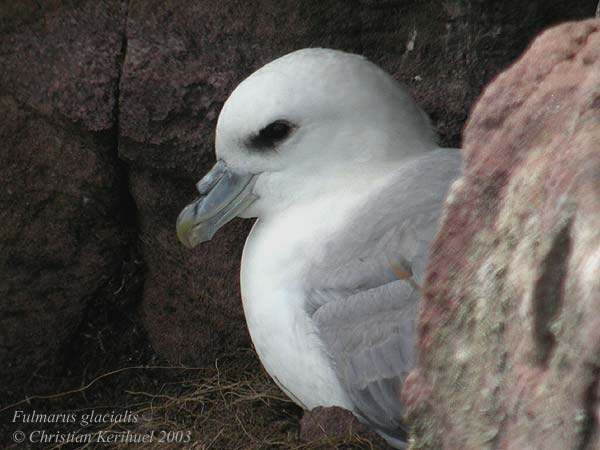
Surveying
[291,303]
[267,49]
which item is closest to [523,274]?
[291,303]

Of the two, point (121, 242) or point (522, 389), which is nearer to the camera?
point (522, 389)

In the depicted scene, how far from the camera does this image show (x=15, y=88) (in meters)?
3.72

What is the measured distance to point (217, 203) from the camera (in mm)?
3283

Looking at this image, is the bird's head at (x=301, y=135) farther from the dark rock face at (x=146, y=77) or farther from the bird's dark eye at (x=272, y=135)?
the dark rock face at (x=146, y=77)

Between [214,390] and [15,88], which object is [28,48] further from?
[214,390]

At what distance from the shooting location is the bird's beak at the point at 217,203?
3.27 m

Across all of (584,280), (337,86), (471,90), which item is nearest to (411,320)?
(337,86)

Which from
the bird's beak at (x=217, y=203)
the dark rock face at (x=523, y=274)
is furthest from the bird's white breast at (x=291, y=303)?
the dark rock face at (x=523, y=274)

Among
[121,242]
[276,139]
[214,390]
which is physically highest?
[276,139]

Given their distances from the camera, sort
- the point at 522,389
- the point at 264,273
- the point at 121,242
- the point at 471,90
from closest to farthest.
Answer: the point at 522,389
the point at 264,273
the point at 471,90
the point at 121,242

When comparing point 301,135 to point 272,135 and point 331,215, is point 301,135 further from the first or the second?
point 331,215

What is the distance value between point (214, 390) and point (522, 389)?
245 centimetres

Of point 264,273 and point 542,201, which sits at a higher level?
point 542,201

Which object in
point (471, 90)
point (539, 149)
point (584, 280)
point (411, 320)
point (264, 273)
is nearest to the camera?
point (584, 280)
